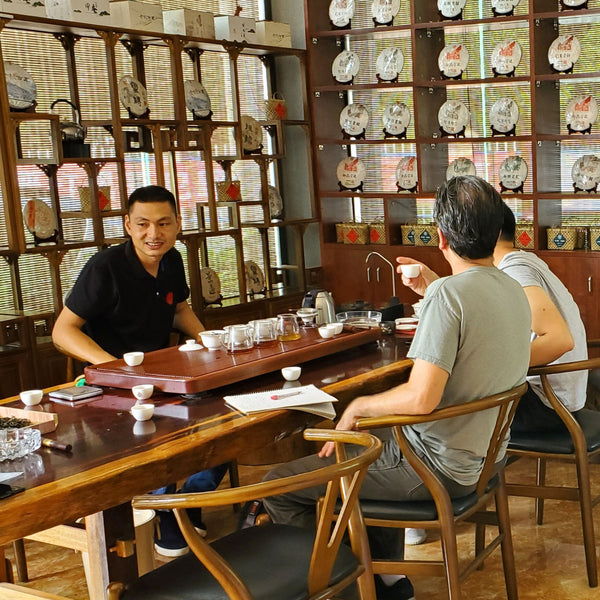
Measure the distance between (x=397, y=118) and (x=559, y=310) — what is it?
2672mm

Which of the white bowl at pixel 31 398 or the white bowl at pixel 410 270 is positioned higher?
the white bowl at pixel 410 270

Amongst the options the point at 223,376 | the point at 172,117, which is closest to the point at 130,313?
the point at 223,376

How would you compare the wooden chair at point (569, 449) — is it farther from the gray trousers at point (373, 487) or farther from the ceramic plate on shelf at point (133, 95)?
the ceramic plate on shelf at point (133, 95)

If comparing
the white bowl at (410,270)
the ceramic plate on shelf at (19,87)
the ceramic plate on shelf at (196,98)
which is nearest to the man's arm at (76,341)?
the white bowl at (410,270)

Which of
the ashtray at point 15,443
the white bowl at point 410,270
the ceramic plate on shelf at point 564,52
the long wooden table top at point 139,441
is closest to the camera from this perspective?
the long wooden table top at point 139,441

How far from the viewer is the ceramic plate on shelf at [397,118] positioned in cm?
568

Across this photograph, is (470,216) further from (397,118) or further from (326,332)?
(397,118)

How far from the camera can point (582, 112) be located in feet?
16.5

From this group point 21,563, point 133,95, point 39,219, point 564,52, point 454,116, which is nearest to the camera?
point 21,563

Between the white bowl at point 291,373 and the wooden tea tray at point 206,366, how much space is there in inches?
3.1

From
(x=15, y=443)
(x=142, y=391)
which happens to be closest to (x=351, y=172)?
(x=142, y=391)

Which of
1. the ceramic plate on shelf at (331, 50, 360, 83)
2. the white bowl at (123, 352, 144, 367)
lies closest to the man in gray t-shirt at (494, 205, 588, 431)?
the white bowl at (123, 352, 144, 367)

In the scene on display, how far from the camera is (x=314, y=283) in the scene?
6.12 meters

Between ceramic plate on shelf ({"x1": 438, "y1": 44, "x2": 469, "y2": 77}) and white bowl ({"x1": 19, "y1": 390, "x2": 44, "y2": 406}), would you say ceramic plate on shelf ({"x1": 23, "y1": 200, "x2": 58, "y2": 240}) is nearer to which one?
white bowl ({"x1": 19, "y1": 390, "x2": 44, "y2": 406})
